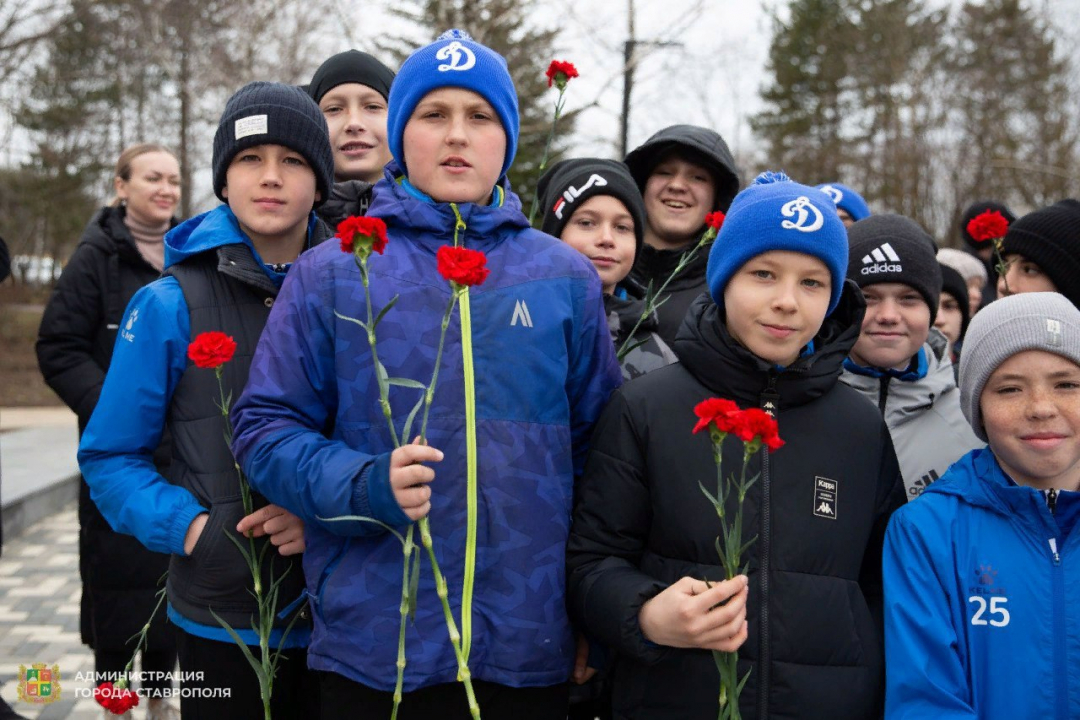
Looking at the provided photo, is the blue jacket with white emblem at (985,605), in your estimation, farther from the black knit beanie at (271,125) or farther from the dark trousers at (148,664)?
the dark trousers at (148,664)

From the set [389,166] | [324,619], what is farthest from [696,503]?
[389,166]

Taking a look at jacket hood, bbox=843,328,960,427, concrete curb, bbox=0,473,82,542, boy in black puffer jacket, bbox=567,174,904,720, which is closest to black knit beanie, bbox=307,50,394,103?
boy in black puffer jacket, bbox=567,174,904,720

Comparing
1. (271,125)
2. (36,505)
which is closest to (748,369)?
(271,125)

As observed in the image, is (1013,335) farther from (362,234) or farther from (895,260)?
(362,234)

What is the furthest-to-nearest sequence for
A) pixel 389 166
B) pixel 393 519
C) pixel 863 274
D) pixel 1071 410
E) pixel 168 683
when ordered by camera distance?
pixel 168 683
pixel 863 274
pixel 389 166
pixel 1071 410
pixel 393 519

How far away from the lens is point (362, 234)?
5.18 ft

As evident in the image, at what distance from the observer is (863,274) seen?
2.89 m

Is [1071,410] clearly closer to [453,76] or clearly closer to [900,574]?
[900,574]

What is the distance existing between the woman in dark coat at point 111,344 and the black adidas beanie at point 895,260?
2904 mm

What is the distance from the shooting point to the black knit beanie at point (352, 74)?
10.9 feet

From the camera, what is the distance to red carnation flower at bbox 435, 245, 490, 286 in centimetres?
151

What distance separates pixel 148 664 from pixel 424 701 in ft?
8.54

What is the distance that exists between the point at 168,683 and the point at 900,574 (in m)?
3.23

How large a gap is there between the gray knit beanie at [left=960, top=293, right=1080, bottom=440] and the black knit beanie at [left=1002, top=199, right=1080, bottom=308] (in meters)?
1.04
